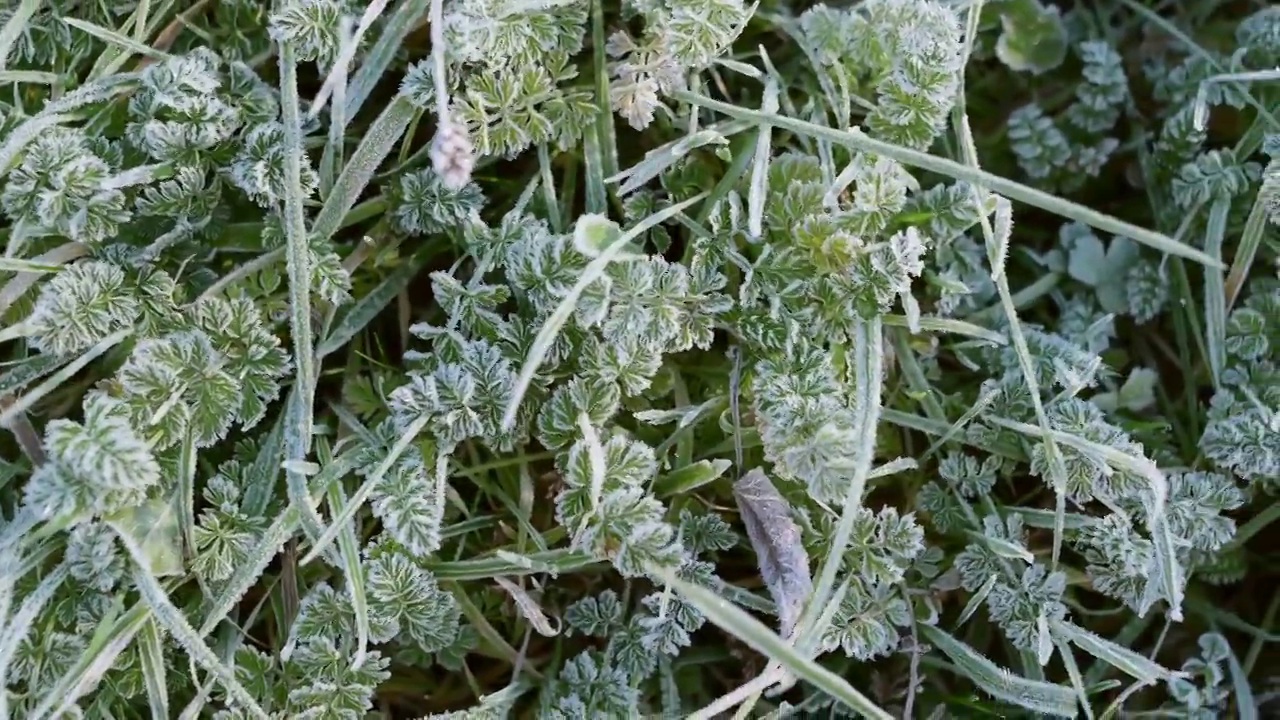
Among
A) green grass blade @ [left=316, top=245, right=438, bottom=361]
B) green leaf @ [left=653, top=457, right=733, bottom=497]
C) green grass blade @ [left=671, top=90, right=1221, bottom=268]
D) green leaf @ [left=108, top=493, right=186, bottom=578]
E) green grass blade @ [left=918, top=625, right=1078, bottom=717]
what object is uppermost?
green grass blade @ [left=671, top=90, right=1221, bottom=268]

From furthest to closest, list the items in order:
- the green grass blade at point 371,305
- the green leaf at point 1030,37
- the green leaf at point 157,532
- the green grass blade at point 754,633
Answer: the green leaf at point 1030,37 → the green grass blade at point 371,305 → the green leaf at point 157,532 → the green grass blade at point 754,633

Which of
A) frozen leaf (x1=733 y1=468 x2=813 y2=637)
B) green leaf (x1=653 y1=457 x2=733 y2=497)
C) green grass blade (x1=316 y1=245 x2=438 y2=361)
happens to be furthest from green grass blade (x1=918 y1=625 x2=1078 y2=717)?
green grass blade (x1=316 y1=245 x2=438 y2=361)

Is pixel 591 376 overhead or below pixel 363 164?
below

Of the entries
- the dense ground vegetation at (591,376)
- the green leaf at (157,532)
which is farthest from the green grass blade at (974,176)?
the green leaf at (157,532)

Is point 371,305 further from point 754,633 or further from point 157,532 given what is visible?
point 754,633

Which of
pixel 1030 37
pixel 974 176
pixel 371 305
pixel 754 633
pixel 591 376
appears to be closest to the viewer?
pixel 754 633

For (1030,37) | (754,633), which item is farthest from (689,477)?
(1030,37)

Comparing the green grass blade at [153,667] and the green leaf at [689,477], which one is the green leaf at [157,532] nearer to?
the green grass blade at [153,667]

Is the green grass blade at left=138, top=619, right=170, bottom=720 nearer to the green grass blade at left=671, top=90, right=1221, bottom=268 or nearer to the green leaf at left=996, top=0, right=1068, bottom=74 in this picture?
the green grass blade at left=671, top=90, right=1221, bottom=268
